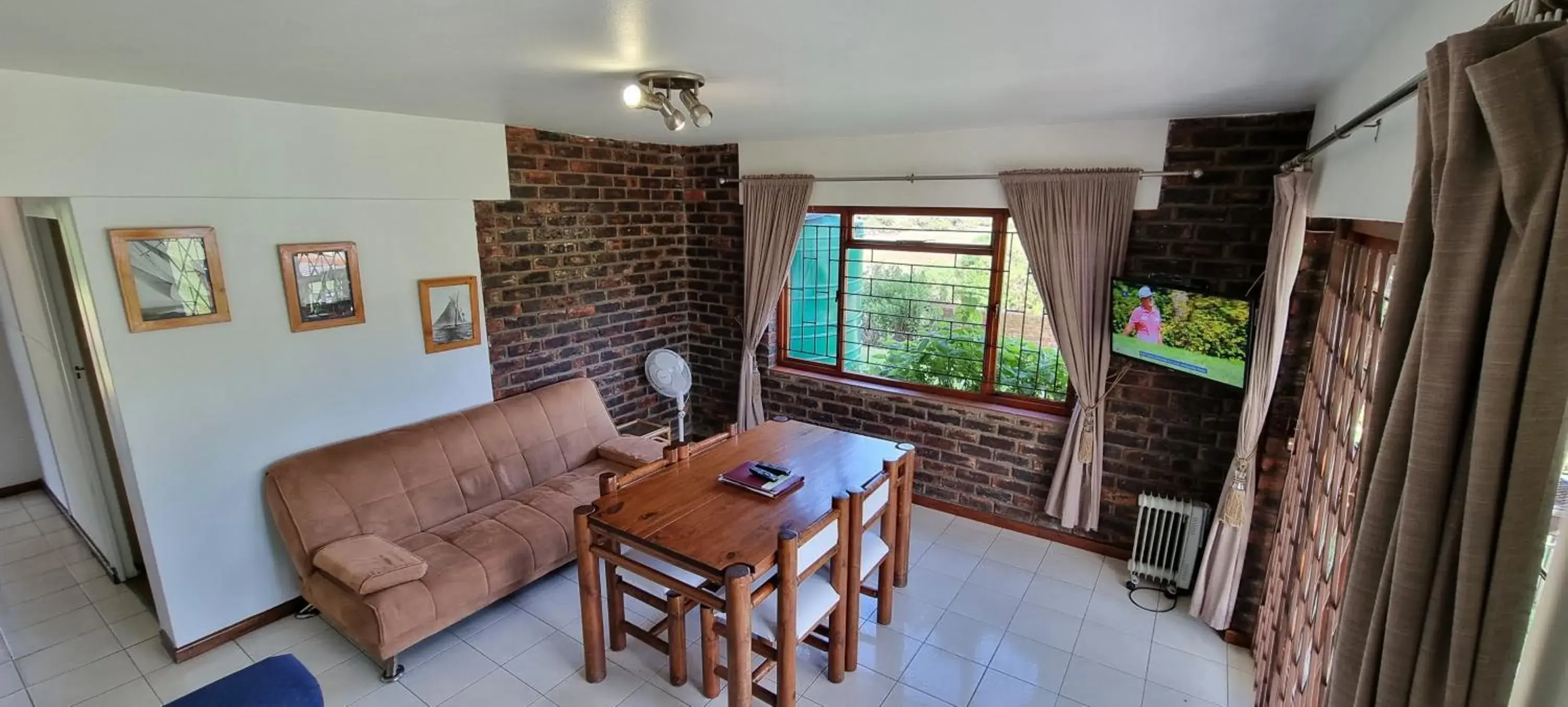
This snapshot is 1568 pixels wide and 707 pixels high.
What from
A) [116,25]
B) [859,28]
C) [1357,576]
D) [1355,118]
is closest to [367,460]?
[116,25]

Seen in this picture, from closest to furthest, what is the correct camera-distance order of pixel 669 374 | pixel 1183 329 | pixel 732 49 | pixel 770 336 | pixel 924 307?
pixel 732 49 < pixel 1183 329 < pixel 924 307 < pixel 669 374 < pixel 770 336

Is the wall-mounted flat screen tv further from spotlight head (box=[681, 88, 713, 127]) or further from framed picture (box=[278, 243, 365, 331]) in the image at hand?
framed picture (box=[278, 243, 365, 331])

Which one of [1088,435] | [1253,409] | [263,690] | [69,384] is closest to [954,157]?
[1088,435]

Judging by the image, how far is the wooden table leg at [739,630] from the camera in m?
2.16

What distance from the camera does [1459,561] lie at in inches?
29.8

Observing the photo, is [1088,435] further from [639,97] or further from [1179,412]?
[639,97]

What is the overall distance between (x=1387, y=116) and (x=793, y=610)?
2174 millimetres

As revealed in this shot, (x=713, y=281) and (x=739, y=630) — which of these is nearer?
(x=739, y=630)

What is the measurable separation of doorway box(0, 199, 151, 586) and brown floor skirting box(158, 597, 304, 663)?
76 centimetres

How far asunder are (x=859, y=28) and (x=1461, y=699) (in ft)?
5.39

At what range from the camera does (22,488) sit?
4.36 meters

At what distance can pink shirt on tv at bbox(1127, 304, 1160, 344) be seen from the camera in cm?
314

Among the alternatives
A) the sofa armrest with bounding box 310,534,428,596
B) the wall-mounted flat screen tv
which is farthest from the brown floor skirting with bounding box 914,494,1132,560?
the sofa armrest with bounding box 310,534,428,596

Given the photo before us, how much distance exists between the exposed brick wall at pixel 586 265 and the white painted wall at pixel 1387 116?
375cm
